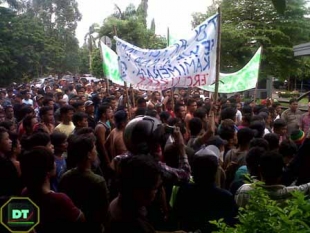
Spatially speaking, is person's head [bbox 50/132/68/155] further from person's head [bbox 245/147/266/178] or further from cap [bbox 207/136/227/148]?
person's head [bbox 245/147/266/178]

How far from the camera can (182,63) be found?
21.5 ft

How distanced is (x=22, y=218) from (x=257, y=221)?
1100mm

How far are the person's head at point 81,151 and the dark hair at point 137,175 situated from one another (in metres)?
1.00

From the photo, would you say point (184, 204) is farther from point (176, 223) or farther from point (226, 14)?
point (226, 14)

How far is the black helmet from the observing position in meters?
3.04

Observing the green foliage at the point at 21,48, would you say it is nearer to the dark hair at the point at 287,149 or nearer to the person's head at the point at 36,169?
the dark hair at the point at 287,149

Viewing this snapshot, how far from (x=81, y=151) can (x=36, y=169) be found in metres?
0.72

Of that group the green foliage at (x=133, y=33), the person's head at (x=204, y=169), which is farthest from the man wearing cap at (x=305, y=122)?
the green foliage at (x=133, y=33)

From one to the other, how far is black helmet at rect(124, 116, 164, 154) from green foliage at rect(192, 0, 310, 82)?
17.9 meters

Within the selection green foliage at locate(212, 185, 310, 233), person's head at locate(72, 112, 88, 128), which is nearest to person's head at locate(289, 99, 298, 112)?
person's head at locate(72, 112, 88, 128)

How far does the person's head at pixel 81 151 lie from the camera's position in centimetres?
328

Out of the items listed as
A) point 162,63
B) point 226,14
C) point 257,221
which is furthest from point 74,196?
point 226,14

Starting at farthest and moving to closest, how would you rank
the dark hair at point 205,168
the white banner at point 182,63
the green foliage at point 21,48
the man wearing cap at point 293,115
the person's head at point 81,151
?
the green foliage at point 21,48 → the man wearing cap at point 293,115 → the white banner at point 182,63 → the person's head at point 81,151 → the dark hair at point 205,168

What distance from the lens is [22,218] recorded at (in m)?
1.96
